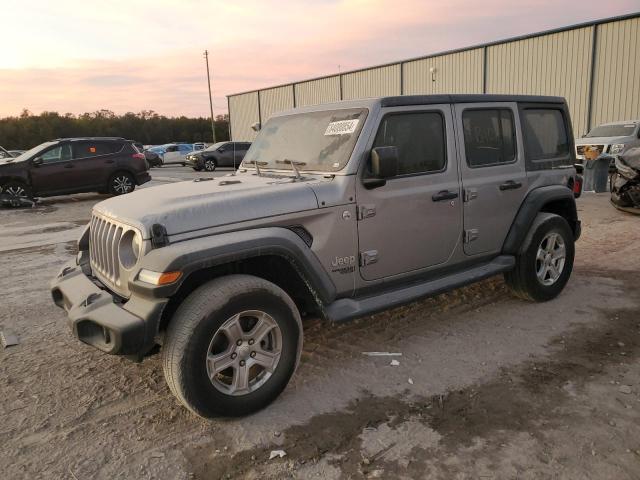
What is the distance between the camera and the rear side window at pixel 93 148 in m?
13.6

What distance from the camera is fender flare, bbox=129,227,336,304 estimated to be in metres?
2.77

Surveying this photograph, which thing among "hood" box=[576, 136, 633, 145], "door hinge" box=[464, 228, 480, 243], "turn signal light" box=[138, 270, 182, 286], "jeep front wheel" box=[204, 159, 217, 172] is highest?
"hood" box=[576, 136, 633, 145]

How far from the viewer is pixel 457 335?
13.9 feet

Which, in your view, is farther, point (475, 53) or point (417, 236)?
point (475, 53)

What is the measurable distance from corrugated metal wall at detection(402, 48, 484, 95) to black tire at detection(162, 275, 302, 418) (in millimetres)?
24306

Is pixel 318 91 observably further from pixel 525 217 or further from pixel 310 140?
pixel 310 140

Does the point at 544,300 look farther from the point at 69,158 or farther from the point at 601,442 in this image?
the point at 69,158

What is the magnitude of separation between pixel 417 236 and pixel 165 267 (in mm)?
1961

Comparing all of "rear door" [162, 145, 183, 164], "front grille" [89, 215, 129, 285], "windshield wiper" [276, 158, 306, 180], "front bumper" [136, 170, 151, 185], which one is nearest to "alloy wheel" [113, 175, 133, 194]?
"front bumper" [136, 170, 151, 185]

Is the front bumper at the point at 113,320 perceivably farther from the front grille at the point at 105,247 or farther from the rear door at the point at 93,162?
the rear door at the point at 93,162

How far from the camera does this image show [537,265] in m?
4.91

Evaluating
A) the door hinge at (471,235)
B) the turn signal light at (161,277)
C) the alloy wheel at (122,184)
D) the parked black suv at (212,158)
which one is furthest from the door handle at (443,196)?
the parked black suv at (212,158)

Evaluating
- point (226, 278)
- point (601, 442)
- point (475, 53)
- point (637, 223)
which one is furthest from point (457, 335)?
point (475, 53)

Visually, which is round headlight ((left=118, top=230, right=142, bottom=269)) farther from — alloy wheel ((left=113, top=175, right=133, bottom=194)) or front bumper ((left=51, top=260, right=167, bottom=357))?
alloy wheel ((left=113, top=175, right=133, bottom=194))
